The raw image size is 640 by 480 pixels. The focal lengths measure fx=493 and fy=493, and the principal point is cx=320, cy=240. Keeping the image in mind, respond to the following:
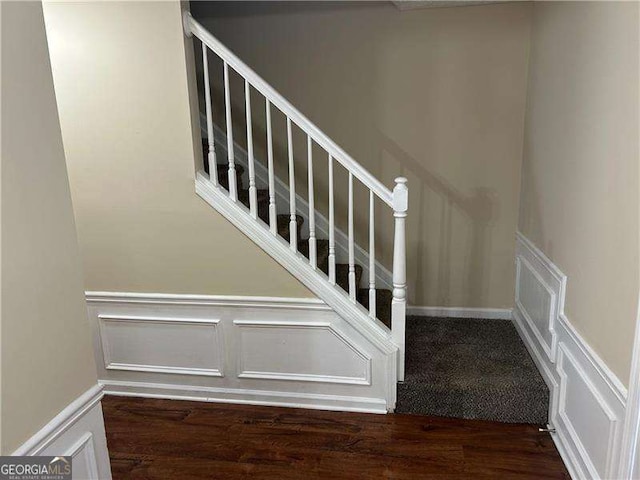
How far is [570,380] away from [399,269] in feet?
3.12

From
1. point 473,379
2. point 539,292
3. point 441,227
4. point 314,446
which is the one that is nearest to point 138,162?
point 314,446

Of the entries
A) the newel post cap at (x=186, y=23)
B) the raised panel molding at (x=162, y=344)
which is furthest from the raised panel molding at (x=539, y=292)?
the newel post cap at (x=186, y=23)

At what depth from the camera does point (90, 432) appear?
162cm

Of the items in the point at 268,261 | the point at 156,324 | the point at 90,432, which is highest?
the point at 268,261

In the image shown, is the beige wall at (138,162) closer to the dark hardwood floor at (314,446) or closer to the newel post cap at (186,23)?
the newel post cap at (186,23)

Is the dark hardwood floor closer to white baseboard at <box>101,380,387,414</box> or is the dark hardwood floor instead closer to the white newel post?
white baseboard at <box>101,380,387,414</box>

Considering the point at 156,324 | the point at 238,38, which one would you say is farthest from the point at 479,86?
the point at 156,324

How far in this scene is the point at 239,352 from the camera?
9.50 feet

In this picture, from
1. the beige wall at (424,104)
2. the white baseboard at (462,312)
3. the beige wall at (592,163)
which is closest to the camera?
the beige wall at (592,163)

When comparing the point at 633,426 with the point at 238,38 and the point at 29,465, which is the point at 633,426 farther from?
the point at 238,38

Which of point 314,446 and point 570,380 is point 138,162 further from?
point 570,380

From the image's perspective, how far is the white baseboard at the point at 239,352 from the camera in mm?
2768

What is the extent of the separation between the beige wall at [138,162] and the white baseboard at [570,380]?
4.36ft

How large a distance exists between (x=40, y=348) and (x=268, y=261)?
145 cm
